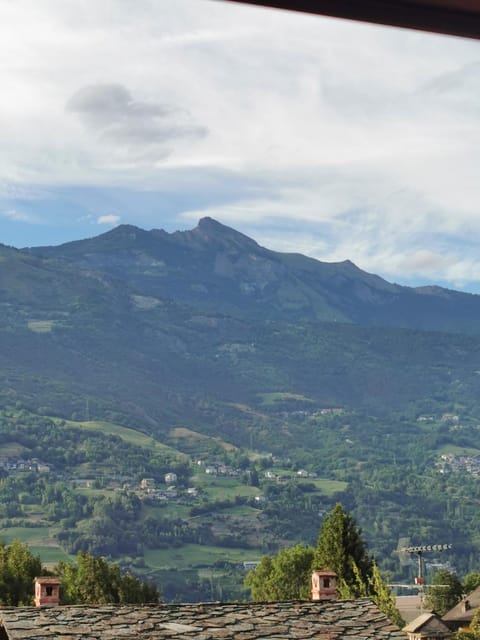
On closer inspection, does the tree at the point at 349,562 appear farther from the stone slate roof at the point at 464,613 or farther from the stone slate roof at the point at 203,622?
the stone slate roof at the point at 203,622

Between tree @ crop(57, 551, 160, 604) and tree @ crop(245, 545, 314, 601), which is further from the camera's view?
tree @ crop(245, 545, 314, 601)

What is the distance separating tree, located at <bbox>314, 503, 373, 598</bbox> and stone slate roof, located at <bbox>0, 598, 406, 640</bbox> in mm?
20579

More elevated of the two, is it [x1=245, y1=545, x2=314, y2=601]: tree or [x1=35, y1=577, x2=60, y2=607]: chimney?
[x1=35, y1=577, x2=60, y2=607]: chimney

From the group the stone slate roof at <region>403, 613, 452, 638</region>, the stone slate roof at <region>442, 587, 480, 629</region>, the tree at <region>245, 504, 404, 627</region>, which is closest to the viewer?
the stone slate roof at <region>403, 613, 452, 638</region>

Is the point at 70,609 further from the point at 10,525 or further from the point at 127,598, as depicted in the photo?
the point at 10,525

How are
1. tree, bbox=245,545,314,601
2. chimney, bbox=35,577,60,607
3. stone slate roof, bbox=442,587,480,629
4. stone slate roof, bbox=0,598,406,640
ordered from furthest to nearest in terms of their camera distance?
tree, bbox=245,545,314,601 → stone slate roof, bbox=442,587,480,629 → chimney, bbox=35,577,60,607 → stone slate roof, bbox=0,598,406,640

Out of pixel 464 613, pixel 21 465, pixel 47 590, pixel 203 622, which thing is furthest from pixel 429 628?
pixel 21 465

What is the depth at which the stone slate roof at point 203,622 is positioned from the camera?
1792cm

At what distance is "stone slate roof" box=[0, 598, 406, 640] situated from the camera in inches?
706

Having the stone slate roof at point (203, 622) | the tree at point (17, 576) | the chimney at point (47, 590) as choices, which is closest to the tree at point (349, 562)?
the tree at point (17, 576)

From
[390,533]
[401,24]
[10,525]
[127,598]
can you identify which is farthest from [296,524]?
[401,24]

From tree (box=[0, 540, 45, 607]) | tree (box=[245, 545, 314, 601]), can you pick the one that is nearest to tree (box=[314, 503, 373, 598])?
tree (box=[0, 540, 45, 607])

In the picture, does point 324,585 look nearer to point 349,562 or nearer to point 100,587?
point 349,562

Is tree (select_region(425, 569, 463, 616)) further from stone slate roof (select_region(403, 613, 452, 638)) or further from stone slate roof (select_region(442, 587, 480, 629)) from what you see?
stone slate roof (select_region(403, 613, 452, 638))
